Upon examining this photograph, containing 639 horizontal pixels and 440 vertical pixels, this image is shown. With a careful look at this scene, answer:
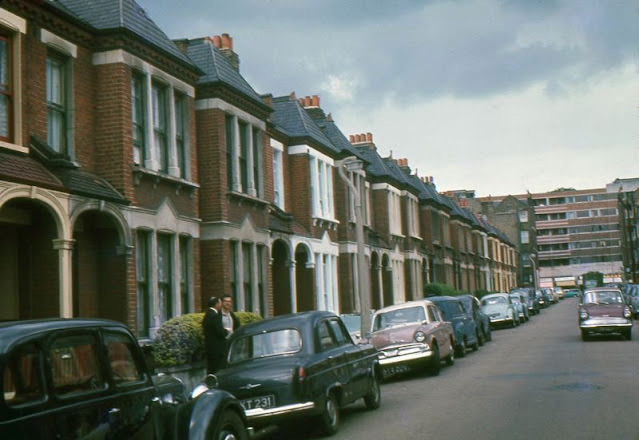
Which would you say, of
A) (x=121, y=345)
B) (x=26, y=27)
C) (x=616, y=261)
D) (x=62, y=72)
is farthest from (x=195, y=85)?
(x=616, y=261)

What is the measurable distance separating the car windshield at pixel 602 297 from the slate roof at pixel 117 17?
15.5 metres

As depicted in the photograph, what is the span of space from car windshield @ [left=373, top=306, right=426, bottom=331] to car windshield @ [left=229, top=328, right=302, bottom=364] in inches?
291

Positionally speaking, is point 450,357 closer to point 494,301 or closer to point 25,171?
point 25,171

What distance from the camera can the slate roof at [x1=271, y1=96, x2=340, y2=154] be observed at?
97.0 feet

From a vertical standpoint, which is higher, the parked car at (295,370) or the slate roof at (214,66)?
the slate roof at (214,66)

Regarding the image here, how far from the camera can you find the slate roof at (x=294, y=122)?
29578 millimetres

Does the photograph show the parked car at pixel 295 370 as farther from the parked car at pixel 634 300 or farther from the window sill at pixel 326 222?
the parked car at pixel 634 300

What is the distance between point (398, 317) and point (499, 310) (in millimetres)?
20764

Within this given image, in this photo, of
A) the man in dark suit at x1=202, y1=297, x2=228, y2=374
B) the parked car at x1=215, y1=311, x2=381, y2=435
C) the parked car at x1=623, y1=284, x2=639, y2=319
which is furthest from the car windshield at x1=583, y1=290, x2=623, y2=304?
the man in dark suit at x1=202, y1=297, x2=228, y2=374

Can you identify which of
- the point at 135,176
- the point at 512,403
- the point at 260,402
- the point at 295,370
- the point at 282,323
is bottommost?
the point at 512,403

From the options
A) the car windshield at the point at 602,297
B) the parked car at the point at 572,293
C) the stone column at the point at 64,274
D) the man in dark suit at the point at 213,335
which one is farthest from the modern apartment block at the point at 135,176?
the parked car at the point at 572,293

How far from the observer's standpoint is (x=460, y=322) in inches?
924

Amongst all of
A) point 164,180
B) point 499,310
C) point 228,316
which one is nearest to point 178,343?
point 228,316

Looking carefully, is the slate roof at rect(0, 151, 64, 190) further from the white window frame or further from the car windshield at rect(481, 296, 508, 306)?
the car windshield at rect(481, 296, 508, 306)
